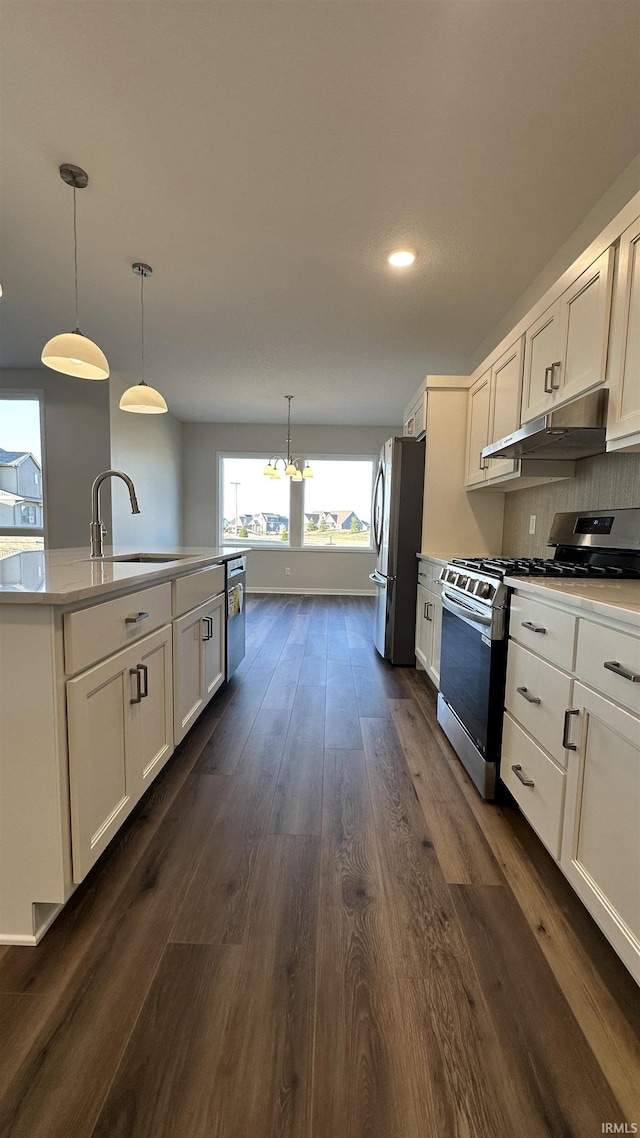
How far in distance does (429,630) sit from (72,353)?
8.42 feet

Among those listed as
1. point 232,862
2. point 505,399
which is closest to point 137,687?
point 232,862

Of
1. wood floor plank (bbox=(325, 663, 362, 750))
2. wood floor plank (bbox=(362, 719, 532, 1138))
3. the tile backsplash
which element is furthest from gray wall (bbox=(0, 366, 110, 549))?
wood floor plank (bbox=(362, 719, 532, 1138))

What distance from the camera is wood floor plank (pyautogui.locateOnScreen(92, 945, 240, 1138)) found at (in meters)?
0.76

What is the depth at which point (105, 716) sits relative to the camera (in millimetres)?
1230

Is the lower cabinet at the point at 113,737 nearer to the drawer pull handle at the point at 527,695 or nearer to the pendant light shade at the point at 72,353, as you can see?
the drawer pull handle at the point at 527,695

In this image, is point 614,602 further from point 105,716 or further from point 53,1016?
point 53,1016

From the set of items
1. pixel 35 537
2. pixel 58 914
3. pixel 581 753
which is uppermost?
pixel 35 537

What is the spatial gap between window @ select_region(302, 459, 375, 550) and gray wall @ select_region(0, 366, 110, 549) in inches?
116

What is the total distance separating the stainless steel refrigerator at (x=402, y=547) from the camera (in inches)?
134

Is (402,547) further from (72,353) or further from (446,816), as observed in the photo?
(72,353)

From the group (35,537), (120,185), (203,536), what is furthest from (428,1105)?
(203,536)

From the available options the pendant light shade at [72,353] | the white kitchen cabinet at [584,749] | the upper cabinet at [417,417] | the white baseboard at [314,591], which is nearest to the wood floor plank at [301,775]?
the white kitchen cabinet at [584,749]

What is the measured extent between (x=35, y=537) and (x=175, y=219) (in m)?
4.02

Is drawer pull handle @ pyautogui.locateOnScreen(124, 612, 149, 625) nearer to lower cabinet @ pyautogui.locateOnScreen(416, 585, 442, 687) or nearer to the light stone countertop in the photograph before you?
the light stone countertop
